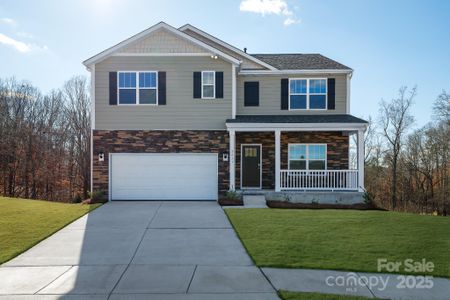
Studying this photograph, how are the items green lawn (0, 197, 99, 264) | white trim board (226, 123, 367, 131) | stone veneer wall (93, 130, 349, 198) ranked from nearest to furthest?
green lawn (0, 197, 99, 264) < white trim board (226, 123, 367, 131) < stone veneer wall (93, 130, 349, 198)

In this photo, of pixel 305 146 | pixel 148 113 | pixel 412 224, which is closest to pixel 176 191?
pixel 148 113

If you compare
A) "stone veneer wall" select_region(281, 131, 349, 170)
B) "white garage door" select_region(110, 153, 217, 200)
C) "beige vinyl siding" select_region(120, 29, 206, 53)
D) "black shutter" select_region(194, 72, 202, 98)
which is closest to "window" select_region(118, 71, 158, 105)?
"beige vinyl siding" select_region(120, 29, 206, 53)

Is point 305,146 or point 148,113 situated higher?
point 148,113

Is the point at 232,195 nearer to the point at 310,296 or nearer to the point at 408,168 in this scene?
the point at 310,296

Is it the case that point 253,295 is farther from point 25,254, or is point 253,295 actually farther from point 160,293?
point 25,254

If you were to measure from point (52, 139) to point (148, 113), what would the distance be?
19530 millimetres

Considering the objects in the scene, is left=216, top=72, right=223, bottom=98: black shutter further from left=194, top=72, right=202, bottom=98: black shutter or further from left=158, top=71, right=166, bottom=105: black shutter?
left=158, top=71, right=166, bottom=105: black shutter

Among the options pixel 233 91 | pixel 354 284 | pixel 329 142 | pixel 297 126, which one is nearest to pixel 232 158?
pixel 233 91

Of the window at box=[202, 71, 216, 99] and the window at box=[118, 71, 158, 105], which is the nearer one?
the window at box=[118, 71, 158, 105]

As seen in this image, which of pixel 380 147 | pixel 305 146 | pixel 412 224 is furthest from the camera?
pixel 380 147

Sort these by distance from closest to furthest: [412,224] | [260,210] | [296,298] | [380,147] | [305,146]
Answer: [296,298], [412,224], [260,210], [305,146], [380,147]

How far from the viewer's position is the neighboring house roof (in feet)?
47.0

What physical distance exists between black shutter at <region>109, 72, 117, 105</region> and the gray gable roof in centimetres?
729

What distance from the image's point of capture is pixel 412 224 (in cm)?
962
